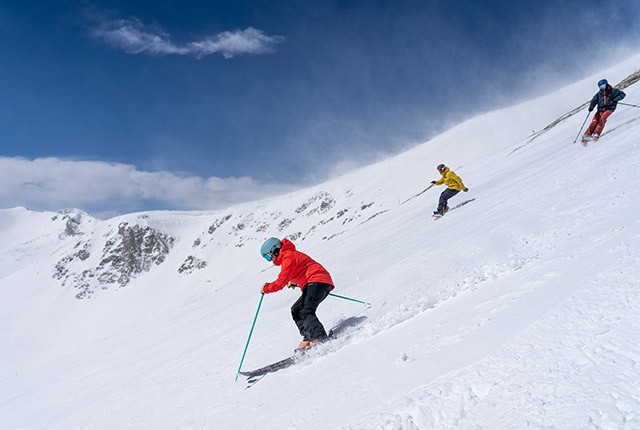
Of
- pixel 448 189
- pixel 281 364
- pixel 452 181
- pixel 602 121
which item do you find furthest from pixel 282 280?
pixel 602 121

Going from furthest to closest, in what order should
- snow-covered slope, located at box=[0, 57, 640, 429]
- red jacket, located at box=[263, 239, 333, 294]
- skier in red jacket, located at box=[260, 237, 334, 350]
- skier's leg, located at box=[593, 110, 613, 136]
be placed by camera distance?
skier's leg, located at box=[593, 110, 613, 136]
red jacket, located at box=[263, 239, 333, 294]
skier in red jacket, located at box=[260, 237, 334, 350]
snow-covered slope, located at box=[0, 57, 640, 429]

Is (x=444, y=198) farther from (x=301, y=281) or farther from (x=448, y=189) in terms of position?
(x=301, y=281)

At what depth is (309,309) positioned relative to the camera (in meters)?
6.21

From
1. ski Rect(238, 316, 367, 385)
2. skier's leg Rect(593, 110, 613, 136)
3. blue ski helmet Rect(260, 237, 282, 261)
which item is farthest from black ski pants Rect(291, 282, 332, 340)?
skier's leg Rect(593, 110, 613, 136)

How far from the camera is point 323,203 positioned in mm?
122688

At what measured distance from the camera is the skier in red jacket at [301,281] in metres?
6.13

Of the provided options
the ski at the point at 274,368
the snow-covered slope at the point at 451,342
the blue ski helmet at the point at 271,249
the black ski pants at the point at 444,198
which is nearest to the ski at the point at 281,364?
the ski at the point at 274,368

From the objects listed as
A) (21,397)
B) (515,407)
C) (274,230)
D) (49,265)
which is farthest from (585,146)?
(49,265)

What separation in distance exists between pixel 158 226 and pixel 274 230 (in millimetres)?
56557

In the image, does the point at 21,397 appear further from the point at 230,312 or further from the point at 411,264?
the point at 411,264

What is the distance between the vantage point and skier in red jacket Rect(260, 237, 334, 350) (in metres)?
6.13

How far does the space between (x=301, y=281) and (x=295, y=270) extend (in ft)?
0.70

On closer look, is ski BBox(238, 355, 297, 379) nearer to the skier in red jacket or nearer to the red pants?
the skier in red jacket

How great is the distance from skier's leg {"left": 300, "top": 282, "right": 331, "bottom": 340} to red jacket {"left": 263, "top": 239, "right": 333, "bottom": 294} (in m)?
0.09
